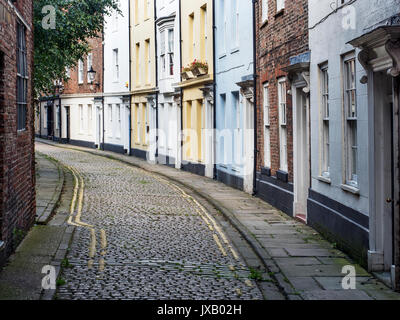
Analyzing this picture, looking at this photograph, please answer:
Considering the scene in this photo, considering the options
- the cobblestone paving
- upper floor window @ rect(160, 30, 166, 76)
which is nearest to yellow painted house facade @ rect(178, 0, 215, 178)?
upper floor window @ rect(160, 30, 166, 76)

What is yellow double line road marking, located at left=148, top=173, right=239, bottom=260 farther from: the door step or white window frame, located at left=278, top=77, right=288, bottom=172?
white window frame, located at left=278, top=77, right=288, bottom=172

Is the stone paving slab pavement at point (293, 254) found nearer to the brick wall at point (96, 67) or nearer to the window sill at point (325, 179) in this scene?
the window sill at point (325, 179)

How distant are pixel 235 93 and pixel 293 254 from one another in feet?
36.8

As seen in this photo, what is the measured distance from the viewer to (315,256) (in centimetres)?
1084

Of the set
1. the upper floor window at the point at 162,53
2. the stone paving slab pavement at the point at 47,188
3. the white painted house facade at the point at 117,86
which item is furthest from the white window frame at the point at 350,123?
the white painted house facade at the point at 117,86

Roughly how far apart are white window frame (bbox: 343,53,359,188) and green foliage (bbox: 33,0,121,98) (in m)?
11.8

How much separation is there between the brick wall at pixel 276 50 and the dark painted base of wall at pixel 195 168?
6.98 meters

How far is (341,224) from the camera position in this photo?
11.3 m

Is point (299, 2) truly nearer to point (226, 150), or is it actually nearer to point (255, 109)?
point (255, 109)

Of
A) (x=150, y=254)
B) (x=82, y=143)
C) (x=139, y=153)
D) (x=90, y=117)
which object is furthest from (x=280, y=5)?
(x=82, y=143)

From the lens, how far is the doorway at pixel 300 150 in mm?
14766

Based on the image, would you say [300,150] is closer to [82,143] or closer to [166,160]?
[166,160]

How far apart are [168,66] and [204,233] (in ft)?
60.0

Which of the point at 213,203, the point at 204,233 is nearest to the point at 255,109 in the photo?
the point at 213,203
